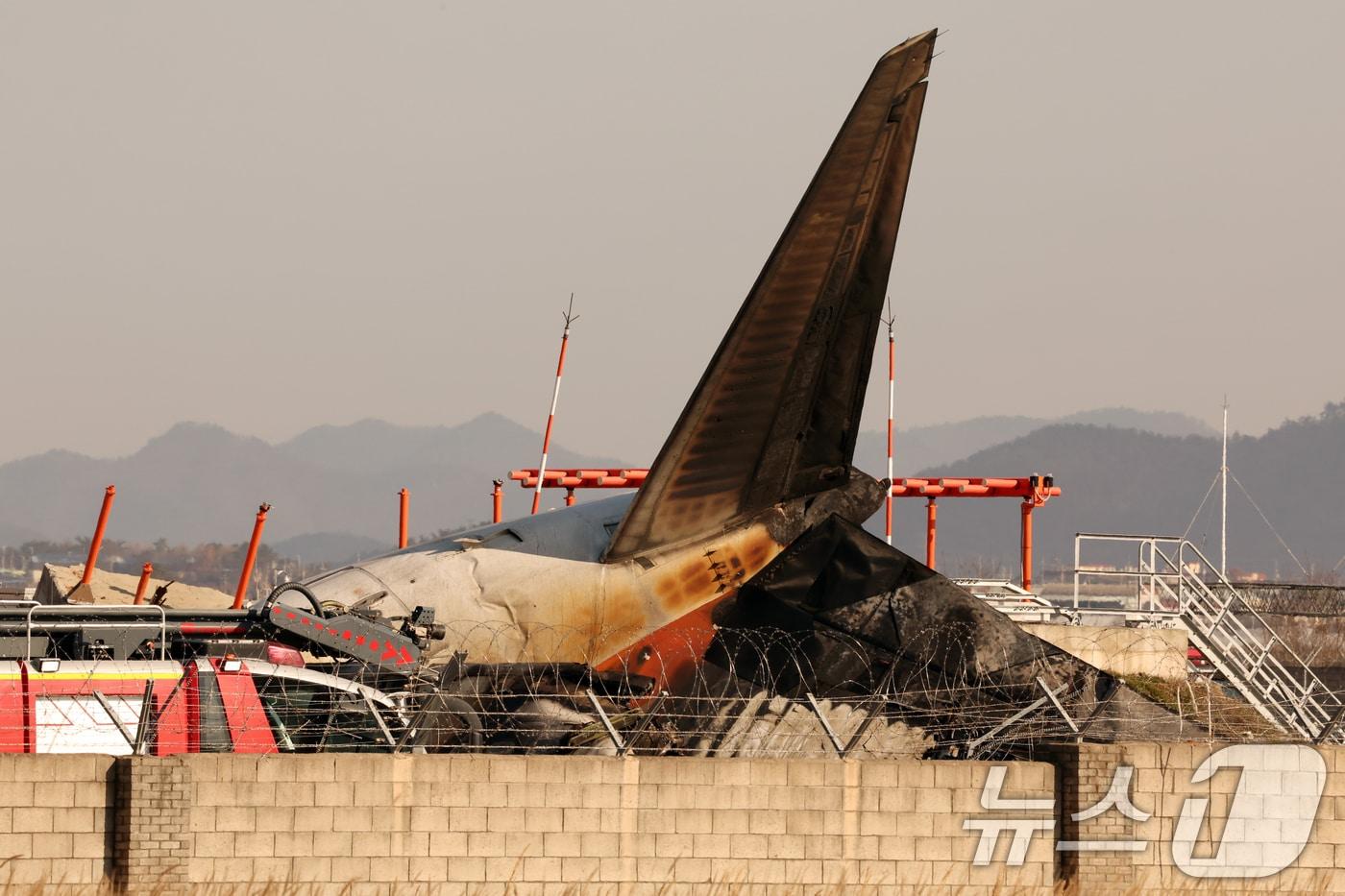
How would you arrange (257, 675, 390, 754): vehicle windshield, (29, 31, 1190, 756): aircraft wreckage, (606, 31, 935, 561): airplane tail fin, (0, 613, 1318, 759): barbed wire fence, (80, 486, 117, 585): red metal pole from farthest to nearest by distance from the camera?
1. (80, 486, 117, 585): red metal pole
2. (606, 31, 935, 561): airplane tail fin
3. (29, 31, 1190, 756): aircraft wreckage
4. (257, 675, 390, 754): vehicle windshield
5. (0, 613, 1318, 759): barbed wire fence

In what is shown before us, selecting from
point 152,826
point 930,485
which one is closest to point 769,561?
point 152,826

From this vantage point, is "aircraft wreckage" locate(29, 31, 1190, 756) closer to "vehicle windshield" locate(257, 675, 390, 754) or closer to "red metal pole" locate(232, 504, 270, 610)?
"vehicle windshield" locate(257, 675, 390, 754)

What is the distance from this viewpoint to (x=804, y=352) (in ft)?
79.6

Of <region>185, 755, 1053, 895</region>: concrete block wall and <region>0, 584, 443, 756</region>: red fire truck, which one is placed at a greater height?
<region>0, 584, 443, 756</region>: red fire truck

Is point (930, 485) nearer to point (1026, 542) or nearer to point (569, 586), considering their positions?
point (1026, 542)

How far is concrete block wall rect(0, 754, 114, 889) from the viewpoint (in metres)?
16.0

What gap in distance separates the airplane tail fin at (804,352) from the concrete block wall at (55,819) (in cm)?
940

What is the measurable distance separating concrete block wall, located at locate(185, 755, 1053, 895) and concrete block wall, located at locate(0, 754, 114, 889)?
0.77 m

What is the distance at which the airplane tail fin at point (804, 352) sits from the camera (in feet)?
78.2

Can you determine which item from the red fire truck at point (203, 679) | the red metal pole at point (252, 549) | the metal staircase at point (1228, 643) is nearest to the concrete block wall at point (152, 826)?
the red fire truck at point (203, 679)

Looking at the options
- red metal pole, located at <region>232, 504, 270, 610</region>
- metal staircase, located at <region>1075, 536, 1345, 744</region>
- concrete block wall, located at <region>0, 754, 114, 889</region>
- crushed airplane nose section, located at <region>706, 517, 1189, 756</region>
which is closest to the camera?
concrete block wall, located at <region>0, 754, 114, 889</region>

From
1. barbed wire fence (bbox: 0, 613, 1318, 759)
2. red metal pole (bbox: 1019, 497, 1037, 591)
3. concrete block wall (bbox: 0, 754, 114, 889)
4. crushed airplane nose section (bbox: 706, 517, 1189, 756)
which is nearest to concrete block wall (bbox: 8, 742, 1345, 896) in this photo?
concrete block wall (bbox: 0, 754, 114, 889)

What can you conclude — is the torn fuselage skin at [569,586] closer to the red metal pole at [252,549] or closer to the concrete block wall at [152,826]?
the red metal pole at [252,549]

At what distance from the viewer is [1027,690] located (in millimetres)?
22891
